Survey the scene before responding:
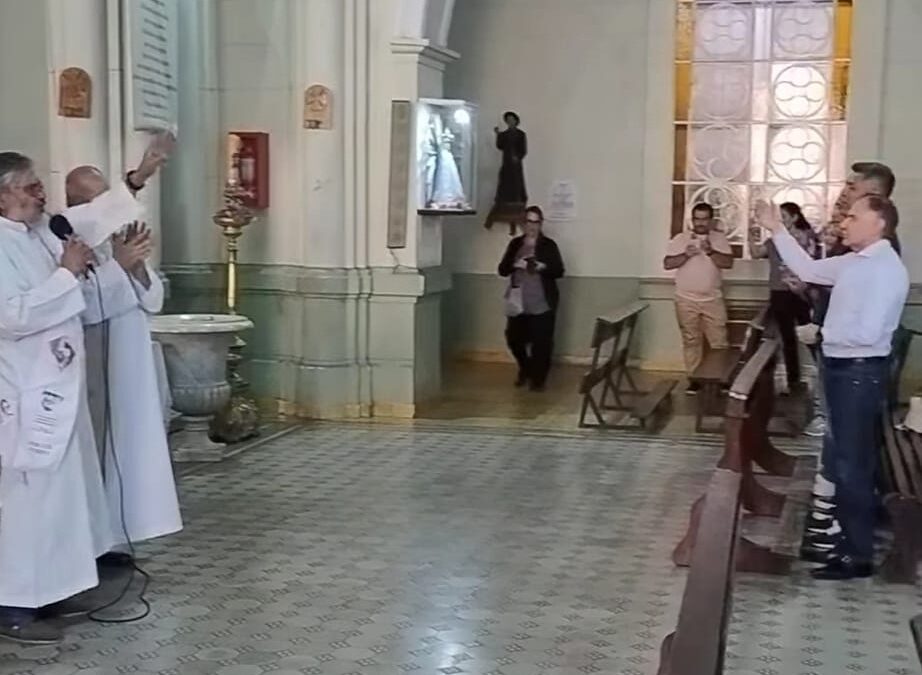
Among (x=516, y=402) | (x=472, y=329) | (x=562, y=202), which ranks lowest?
(x=516, y=402)

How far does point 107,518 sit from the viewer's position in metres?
4.89

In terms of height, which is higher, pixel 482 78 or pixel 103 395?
pixel 482 78

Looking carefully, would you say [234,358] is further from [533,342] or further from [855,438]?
[855,438]

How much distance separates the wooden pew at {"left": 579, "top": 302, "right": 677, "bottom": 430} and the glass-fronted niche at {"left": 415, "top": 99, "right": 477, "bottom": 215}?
134cm

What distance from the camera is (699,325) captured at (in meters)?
10.3

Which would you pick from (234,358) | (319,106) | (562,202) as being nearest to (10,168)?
(234,358)

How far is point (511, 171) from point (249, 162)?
10.8 ft

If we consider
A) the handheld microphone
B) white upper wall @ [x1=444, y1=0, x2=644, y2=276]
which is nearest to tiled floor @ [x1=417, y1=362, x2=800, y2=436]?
white upper wall @ [x1=444, y1=0, x2=644, y2=276]

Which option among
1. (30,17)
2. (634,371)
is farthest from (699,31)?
(30,17)

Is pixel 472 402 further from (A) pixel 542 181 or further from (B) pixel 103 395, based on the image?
(B) pixel 103 395

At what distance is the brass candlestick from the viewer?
8.10m

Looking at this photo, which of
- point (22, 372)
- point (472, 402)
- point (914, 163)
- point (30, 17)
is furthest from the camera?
point (914, 163)

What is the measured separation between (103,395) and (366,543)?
1.40m

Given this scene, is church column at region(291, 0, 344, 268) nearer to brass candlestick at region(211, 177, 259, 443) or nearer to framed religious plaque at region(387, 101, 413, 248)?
framed religious plaque at region(387, 101, 413, 248)
